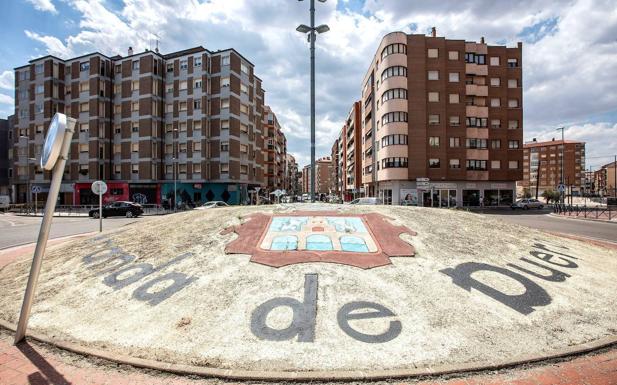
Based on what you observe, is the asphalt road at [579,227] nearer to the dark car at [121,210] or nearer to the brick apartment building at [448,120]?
the brick apartment building at [448,120]

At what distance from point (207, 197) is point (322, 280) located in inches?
1532

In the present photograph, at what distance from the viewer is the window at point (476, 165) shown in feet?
144

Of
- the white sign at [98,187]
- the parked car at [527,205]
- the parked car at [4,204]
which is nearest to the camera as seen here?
the white sign at [98,187]

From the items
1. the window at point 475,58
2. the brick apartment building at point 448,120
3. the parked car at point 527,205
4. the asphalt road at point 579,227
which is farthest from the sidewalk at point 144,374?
the window at point 475,58

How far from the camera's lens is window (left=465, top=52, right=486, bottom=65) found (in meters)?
45.1

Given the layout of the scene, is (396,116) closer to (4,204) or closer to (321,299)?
(321,299)

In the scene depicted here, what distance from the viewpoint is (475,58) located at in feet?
149

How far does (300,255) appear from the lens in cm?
663

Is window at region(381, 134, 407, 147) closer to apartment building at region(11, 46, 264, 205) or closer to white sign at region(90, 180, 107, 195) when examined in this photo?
apartment building at region(11, 46, 264, 205)

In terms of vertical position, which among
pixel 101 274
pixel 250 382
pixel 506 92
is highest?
pixel 506 92

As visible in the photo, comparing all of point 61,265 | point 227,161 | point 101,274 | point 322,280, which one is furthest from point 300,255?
point 227,161

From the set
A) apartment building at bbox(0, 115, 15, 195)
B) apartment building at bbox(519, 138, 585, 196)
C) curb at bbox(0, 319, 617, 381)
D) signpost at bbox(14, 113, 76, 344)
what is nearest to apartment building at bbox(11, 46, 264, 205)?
apartment building at bbox(0, 115, 15, 195)

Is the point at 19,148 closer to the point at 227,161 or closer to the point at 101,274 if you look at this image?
the point at 227,161

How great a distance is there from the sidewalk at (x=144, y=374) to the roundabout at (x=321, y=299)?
14 centimetres
